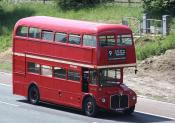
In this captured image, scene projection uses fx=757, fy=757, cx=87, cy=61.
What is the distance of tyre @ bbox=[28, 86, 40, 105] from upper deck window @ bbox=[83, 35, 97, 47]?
4381mm

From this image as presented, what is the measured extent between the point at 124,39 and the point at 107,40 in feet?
3.25

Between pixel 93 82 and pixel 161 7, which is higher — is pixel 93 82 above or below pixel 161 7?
below

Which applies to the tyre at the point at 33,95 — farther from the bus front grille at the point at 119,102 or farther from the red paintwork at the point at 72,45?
the bus front grille at the point at 119,102

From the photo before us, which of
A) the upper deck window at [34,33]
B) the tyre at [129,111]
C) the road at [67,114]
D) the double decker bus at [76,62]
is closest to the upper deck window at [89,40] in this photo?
the double decker bus at [76,62]

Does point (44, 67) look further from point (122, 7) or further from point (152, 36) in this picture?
point (122, 7)

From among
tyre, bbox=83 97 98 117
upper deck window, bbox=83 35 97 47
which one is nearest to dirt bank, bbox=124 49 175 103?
tyre, bbox=83 97 98 117

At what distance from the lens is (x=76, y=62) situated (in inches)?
1249

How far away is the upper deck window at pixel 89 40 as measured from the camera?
101ft

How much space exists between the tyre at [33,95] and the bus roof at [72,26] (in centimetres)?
288

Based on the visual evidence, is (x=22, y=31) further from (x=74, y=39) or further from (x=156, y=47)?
(x=156, y=47)

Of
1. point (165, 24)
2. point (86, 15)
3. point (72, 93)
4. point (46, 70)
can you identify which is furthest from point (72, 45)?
point (86, 15)

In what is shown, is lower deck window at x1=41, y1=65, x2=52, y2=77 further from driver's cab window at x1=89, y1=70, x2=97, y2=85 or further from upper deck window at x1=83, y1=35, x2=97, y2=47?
driver's cab window at x1=89, y1=70, x2=97, y2=85

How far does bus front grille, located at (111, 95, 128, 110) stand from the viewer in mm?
30719

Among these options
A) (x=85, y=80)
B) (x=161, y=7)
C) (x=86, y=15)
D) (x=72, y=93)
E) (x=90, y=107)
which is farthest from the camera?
(x=86, y=15)
